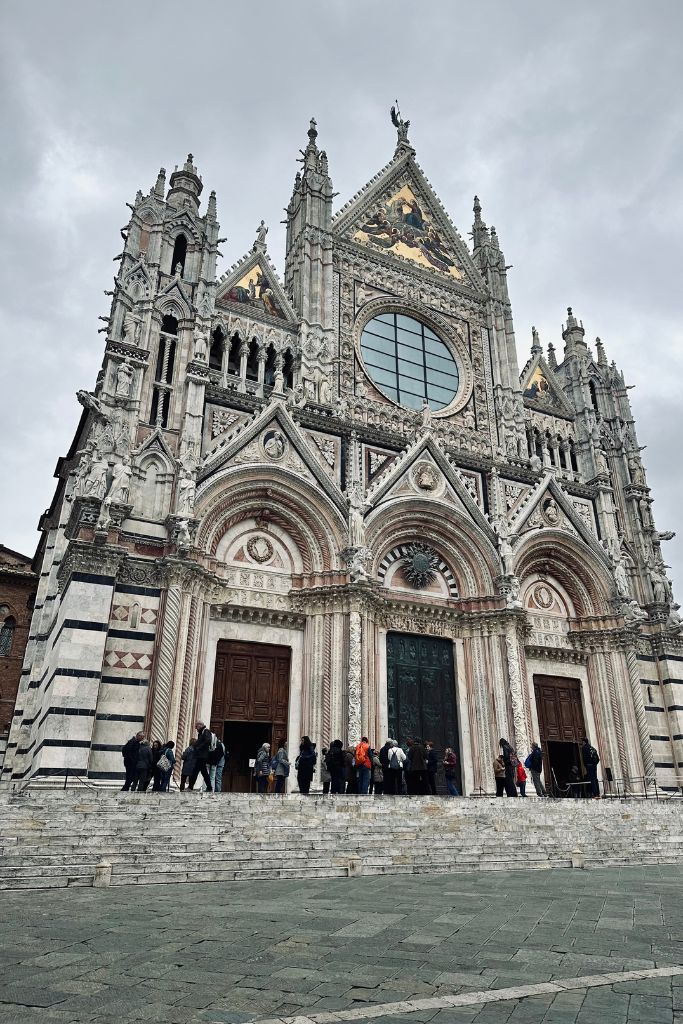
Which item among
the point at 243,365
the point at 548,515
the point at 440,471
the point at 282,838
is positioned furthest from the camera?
the point at 548,515

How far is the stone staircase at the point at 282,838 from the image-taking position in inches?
319

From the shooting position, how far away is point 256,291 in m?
21.9

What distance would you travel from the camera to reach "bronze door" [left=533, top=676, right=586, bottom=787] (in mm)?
19922

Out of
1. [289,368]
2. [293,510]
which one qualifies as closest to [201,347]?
[289,368]

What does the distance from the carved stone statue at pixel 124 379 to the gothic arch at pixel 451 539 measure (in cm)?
756

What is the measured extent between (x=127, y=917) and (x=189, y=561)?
33.8ft

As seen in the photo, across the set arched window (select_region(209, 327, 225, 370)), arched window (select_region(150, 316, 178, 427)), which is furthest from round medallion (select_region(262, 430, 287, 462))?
arched window (select_region(209, 327, 225, 370))

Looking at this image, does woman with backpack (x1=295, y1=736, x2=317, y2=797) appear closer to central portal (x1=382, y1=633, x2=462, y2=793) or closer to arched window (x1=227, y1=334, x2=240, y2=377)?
central portal (x1=382, y1=633, x2=462, y2=793)

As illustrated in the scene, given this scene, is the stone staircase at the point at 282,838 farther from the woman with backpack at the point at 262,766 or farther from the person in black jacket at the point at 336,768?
the woman with backpack at the point at 262,766

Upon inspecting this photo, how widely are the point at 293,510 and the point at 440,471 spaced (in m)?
4.90

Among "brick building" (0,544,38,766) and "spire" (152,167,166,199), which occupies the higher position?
"spire" (152,167,166,199)

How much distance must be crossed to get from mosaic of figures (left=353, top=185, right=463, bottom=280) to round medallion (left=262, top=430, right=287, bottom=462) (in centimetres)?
959

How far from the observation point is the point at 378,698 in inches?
688

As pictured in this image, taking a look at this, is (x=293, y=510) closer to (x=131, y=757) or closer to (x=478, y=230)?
(x=131, y=757)
